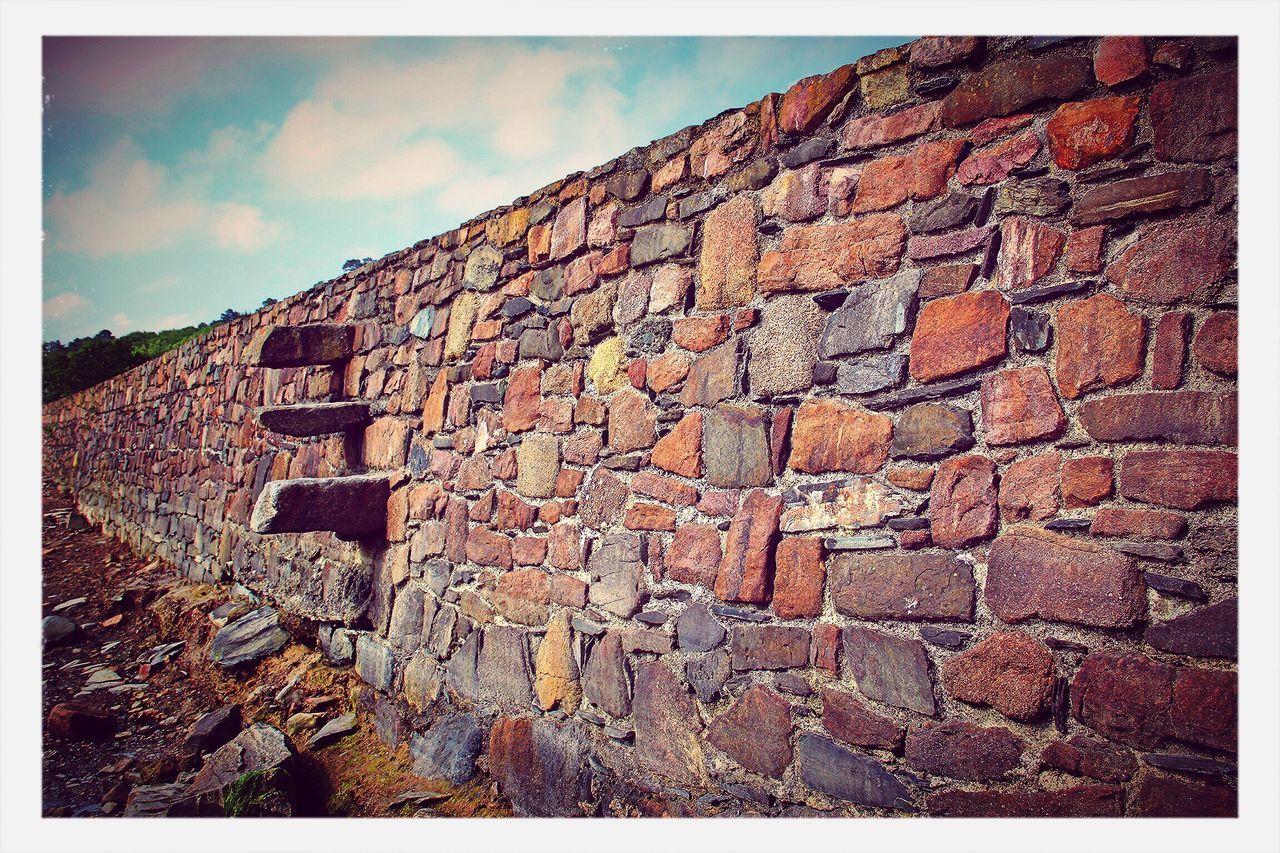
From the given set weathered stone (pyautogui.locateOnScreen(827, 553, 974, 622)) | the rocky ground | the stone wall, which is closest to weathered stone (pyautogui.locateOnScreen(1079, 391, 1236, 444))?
the stone wall

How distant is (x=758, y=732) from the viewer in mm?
1794

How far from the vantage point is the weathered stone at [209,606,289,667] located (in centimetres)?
394

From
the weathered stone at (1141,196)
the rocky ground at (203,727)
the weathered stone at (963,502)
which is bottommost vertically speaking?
the rocky ground at (203,727)

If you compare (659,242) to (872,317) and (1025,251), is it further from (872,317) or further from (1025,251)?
(1025,251)

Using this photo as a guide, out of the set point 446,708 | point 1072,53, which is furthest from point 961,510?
point 446,708

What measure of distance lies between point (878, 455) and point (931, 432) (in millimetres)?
142

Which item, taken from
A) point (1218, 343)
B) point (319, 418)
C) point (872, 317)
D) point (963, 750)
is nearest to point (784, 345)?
point (872, 317)

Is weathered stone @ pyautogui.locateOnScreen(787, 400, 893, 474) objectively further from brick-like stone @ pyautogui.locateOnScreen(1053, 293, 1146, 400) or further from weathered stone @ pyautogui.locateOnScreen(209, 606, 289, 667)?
weathered stone @ pyautogui.locateOnScreen(209, 606, 289, 667)

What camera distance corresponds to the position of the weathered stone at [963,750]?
4.62ft

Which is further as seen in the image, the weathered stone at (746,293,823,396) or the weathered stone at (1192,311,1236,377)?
the weathered stone at (746,293,823,396)

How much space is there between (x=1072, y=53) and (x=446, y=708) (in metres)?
3.20

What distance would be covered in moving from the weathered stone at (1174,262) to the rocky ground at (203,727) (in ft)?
8.76

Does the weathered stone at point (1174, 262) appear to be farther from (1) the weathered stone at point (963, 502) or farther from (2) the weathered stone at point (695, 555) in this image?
(2) the weathered stone at point (695, 555)

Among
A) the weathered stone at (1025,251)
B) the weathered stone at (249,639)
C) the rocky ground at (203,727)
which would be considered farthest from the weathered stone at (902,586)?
the weathered stone at (249,639)
